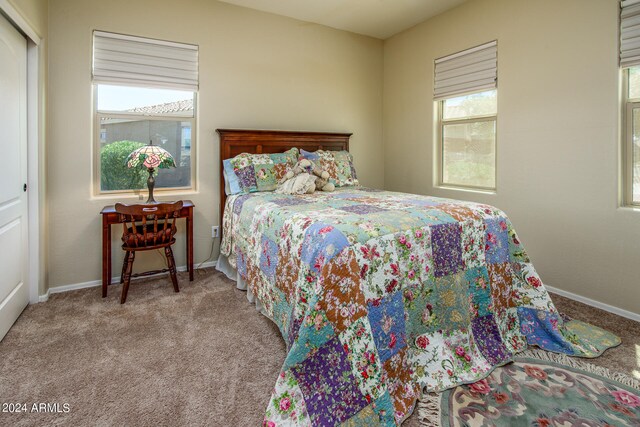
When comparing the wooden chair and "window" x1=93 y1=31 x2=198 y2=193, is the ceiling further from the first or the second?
the wooden chair

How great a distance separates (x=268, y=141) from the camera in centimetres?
372

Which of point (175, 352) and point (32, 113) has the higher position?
point (32, 113)

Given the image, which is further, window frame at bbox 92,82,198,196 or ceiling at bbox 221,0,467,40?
ceiling at bbox 221,0,467,40

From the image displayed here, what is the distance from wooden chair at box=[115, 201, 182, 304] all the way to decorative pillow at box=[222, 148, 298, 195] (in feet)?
1.93

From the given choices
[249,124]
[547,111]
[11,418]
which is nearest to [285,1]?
[249,124]

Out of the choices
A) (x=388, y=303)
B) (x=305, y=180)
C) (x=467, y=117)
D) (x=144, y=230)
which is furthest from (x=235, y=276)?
(x=467, y=117)

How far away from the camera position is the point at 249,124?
3.71m

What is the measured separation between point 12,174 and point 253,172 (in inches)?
68.1

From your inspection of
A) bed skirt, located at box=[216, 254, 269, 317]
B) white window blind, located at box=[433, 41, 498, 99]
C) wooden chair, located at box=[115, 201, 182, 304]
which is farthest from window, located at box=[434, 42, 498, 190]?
wooden chair, located at box=[115, 201, 182, 304]

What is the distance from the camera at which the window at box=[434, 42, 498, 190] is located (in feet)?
11.2

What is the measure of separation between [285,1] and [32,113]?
2.44 m

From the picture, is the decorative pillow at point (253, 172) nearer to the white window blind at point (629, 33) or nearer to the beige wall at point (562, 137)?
the beige wall at point (562, 137)

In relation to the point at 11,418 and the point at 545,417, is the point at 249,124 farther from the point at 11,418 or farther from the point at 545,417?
the point at 545,417

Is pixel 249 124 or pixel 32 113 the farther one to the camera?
pixel 249 124
